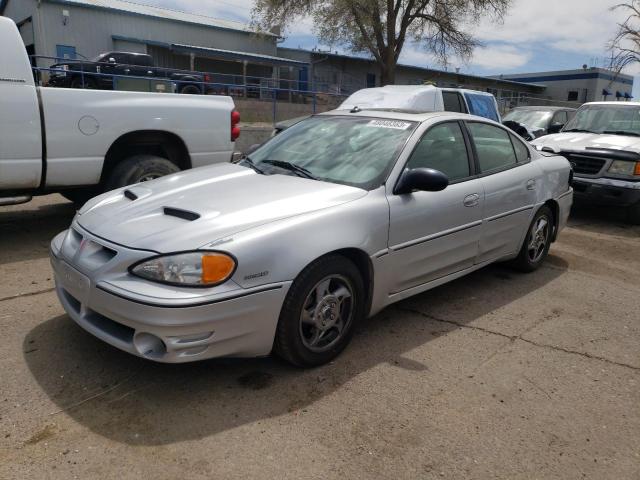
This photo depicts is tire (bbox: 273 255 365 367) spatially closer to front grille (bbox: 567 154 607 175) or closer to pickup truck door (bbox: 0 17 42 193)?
pickup truck door (bbox: 0 17 42 193)

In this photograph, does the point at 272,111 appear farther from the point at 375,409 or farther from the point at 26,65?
the point at 375,409

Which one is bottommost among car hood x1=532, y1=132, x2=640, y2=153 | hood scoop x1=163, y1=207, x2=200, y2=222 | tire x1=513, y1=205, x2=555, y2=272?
tire x1=513, y1=205, x2=555, y2=272

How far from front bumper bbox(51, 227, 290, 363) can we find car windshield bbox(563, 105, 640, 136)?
7.74m

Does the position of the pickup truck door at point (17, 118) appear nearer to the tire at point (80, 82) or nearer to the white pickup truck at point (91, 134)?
the white pickup truck at point (91, 134)

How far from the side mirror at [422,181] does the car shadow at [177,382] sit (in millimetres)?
1046

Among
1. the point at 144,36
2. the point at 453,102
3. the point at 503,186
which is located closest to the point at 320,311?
the point at 503,186

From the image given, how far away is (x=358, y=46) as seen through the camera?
26.8 meters

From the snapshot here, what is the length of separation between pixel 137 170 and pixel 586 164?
246 inches

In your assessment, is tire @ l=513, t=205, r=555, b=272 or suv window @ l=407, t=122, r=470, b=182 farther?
tire @ l=513, t=205, r=555, b=272

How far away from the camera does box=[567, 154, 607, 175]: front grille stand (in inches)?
307

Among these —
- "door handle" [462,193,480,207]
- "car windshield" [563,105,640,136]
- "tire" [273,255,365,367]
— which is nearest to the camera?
"tire" [273,255,365,367]

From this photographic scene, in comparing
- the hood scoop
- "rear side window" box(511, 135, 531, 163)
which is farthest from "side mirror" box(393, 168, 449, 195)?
"rear side window" box(511, 135, 531, 163)

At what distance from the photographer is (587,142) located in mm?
8203

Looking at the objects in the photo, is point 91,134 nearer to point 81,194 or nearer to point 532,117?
point 81,194
